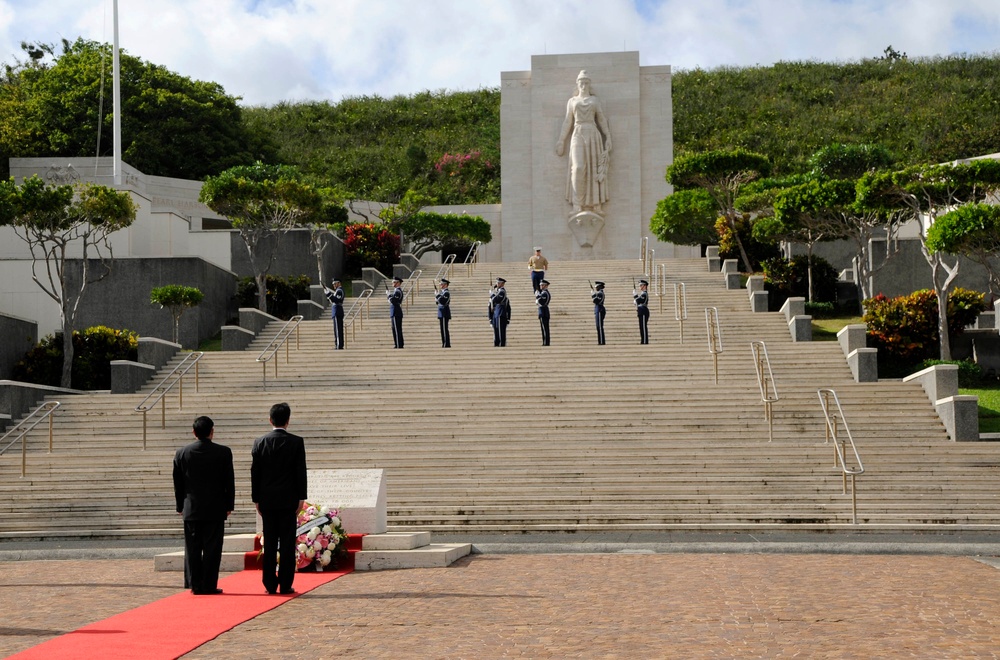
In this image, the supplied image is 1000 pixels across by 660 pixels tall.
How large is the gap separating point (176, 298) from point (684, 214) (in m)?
14.5

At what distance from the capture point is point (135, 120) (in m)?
51.4

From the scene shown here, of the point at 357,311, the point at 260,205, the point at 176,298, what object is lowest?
the point at 357,311

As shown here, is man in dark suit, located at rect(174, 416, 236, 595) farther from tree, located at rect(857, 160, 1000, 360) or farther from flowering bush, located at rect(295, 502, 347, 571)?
tree, located at rect(857, 160, 1000, 360)

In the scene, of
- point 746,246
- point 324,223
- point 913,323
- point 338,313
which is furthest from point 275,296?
point 913,323

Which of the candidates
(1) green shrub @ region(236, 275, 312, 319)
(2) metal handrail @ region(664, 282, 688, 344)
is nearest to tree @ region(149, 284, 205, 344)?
(1) green shrub @ region(236, 275, 312, 319)

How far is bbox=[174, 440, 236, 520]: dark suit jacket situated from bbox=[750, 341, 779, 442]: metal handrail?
10.6 m

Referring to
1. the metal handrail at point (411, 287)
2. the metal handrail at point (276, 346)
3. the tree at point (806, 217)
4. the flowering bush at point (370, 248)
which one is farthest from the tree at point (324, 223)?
the tree at point (806, 217)

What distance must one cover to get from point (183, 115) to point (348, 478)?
43.2 m

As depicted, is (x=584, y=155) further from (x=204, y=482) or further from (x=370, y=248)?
(x=204, y=482)

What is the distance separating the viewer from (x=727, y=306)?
28531 millimetres

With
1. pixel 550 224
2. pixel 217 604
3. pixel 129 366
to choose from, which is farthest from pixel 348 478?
pixel 550 224

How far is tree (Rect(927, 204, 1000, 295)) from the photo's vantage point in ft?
71.5

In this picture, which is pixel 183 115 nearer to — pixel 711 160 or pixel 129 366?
pixel 711 160

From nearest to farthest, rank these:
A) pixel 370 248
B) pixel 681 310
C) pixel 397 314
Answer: pixel 397 314, pixel 681 310, pixel 370 248
